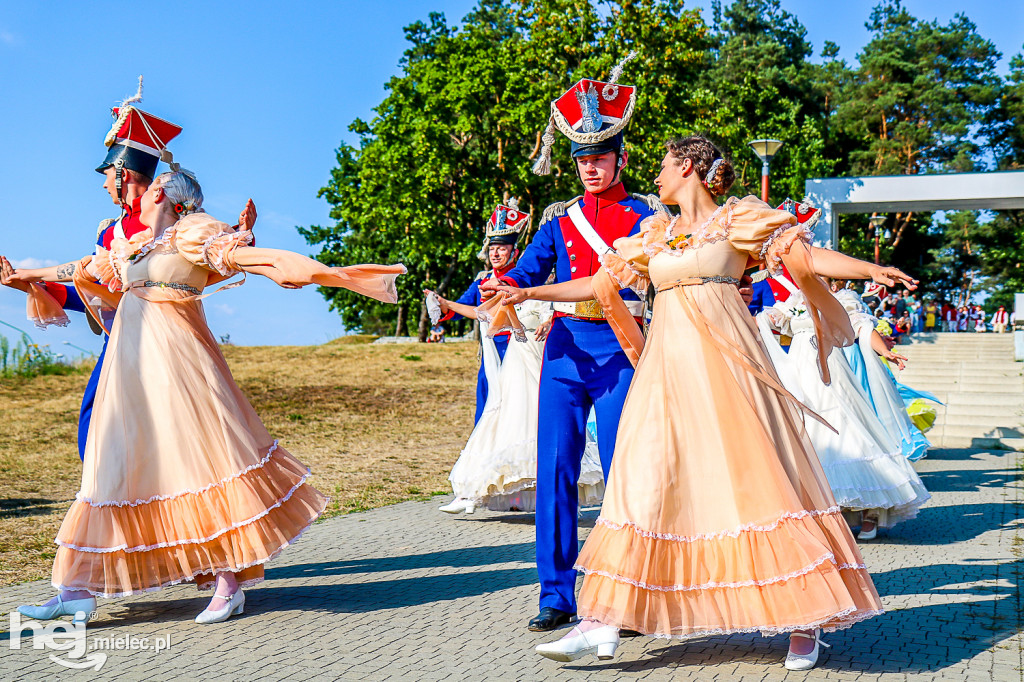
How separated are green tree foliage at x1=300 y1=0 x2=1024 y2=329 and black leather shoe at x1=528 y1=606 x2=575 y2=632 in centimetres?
2288

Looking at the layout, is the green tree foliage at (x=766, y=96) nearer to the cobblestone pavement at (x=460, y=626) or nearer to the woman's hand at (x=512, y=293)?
the cobblestone pavement at (x=460, y=626)

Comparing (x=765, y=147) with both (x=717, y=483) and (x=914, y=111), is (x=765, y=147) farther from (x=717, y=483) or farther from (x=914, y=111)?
(x=914, y=111)

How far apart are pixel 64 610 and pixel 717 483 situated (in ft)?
11.0

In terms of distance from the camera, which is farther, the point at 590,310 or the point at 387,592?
the point at 387,592

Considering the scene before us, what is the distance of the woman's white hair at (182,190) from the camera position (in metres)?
5.36

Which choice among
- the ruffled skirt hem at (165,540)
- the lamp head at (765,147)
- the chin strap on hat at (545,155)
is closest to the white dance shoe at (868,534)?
the chin strap on hat at (545,155)

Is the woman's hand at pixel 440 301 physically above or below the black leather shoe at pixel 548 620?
above

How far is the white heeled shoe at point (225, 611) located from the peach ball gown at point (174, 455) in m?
0.13

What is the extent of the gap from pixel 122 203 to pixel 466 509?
13.4 feet

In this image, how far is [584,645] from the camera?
4172 millimetres

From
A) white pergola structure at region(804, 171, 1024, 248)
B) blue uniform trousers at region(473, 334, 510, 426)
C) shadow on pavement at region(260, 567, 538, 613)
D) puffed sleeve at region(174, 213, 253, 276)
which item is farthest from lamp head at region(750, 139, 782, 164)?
puffed sleeve at region(174, 213, 253, 276)

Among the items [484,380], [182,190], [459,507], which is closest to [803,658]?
[182,190]

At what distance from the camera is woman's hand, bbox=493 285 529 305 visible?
4539mm

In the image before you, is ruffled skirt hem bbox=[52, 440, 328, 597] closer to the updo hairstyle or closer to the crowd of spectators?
the updo hairstyle
